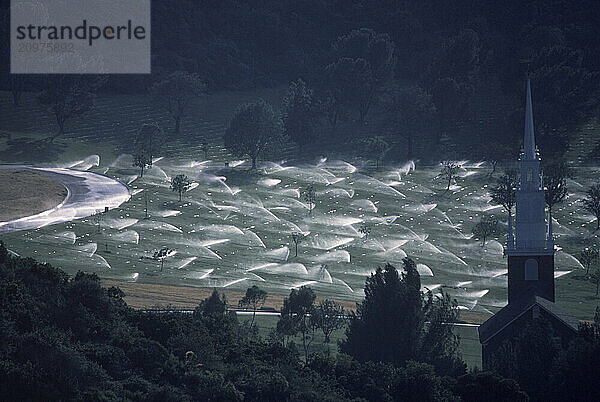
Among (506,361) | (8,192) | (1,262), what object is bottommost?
(506,361)

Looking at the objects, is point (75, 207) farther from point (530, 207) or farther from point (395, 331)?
point (530, 207)

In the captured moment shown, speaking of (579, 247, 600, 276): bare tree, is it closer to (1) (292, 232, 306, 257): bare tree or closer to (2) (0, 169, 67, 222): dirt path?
(1) (292, 232, 306, 257): bare tree

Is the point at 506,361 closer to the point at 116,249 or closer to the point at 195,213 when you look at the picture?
the point at 116,249

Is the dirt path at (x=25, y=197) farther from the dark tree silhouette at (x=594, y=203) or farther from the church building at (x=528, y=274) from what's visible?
the church building at (x=528, y=274)

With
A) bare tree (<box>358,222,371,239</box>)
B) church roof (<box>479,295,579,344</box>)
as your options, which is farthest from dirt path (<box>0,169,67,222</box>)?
church roof (<box>479,295,579,344</box>)

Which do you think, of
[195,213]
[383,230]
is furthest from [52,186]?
[383,230]

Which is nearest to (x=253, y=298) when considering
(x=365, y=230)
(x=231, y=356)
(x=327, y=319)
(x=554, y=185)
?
(x=327, y=319)

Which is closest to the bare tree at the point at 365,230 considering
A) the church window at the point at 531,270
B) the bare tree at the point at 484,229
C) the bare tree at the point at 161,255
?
the bare tree at the point at 484,229

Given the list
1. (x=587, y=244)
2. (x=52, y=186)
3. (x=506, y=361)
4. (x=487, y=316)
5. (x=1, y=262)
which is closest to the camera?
(x=506, y=361)
